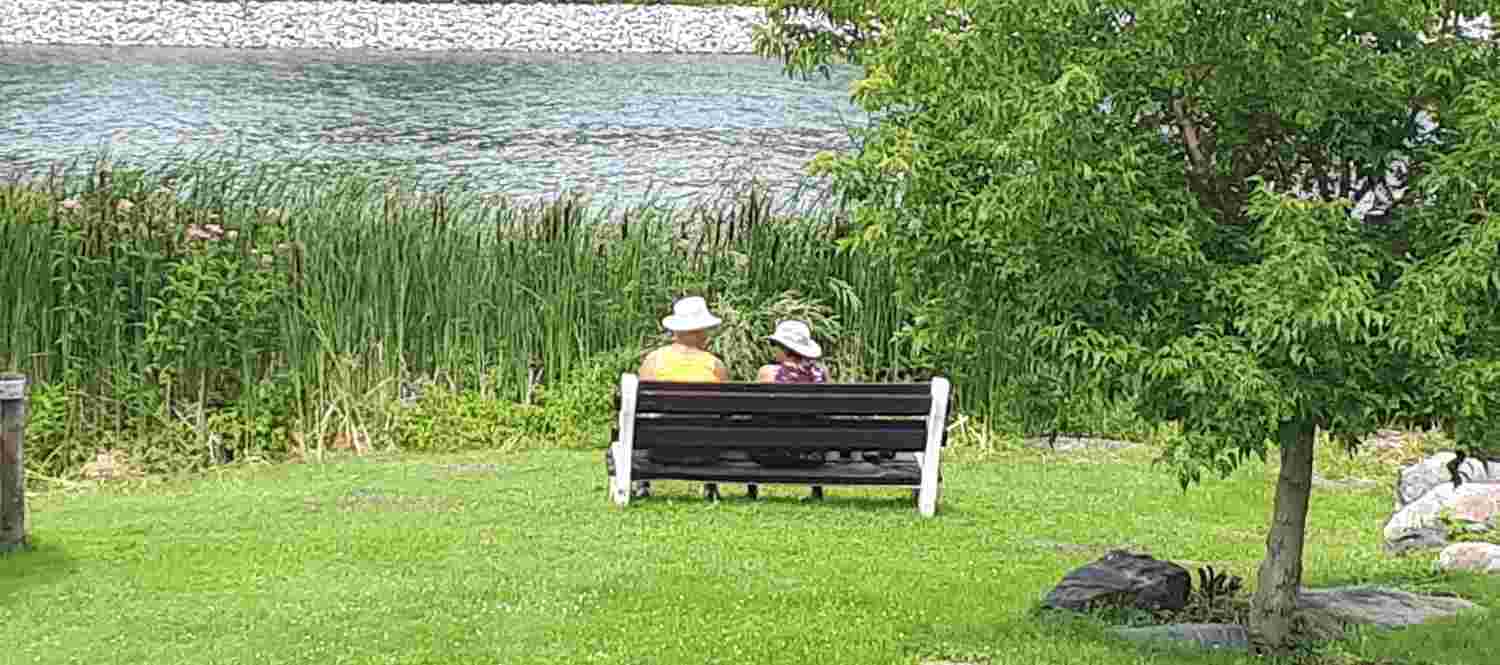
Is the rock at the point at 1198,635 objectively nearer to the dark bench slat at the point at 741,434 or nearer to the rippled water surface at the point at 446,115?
the dark bench slat at the point at 741,434

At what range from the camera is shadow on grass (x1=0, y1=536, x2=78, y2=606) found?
7297mm

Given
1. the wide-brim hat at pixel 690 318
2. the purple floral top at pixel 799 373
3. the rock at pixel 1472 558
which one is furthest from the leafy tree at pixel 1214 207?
the wide-brim hat at pixel 690 318

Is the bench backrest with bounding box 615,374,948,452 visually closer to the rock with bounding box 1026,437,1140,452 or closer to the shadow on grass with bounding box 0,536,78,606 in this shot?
the shadow on grass with bounding box 0,536,78,606

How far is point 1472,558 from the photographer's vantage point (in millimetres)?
7898

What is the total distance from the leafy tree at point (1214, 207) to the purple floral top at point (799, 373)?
3.45 m

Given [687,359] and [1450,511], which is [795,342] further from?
[1450,511]

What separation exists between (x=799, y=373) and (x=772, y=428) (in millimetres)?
879

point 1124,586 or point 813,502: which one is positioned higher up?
point 1124,586

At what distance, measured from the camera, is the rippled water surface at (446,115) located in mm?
28609

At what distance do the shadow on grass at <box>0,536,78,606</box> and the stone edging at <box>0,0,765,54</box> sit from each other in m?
53.6

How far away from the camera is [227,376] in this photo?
11.9 metres

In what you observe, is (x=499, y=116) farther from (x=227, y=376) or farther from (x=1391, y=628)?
(x=1391, y=628)

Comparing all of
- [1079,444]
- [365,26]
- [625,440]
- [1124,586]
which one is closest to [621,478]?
[625,440]

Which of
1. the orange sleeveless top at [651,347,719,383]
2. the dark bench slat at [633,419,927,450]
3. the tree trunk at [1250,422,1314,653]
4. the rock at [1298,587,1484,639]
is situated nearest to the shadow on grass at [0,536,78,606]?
the dark bench slat at [633,419,927,450]
